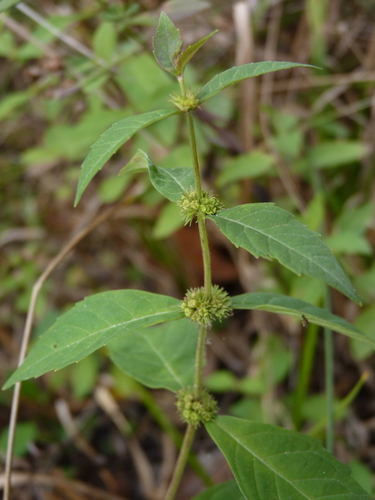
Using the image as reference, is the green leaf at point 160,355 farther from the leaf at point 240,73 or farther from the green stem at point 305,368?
the leaf at point 240,73

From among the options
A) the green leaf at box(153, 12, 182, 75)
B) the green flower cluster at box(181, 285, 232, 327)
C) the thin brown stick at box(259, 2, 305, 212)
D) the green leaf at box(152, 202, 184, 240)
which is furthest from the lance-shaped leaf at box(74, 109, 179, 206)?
the thin brown stick at box(259, 2, 305, 212)

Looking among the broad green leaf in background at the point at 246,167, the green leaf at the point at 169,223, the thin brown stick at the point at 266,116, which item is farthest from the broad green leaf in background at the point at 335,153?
the green leaf at the point at 169,223

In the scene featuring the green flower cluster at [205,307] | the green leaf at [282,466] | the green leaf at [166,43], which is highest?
the green leaf at [166,43]

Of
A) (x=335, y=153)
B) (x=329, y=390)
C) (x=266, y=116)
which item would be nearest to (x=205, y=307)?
(x=329, y=390)

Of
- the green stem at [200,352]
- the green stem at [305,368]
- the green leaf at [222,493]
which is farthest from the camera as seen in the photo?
the green stem at [305,368]

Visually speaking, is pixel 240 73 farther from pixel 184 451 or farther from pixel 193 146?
pixel 184 451

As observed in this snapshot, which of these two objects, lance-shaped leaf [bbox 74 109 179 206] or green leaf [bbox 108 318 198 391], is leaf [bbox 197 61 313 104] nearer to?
lance-shaped leaf [bbox 74 109 179 206]

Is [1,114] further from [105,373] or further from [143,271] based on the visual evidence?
[105,373]
